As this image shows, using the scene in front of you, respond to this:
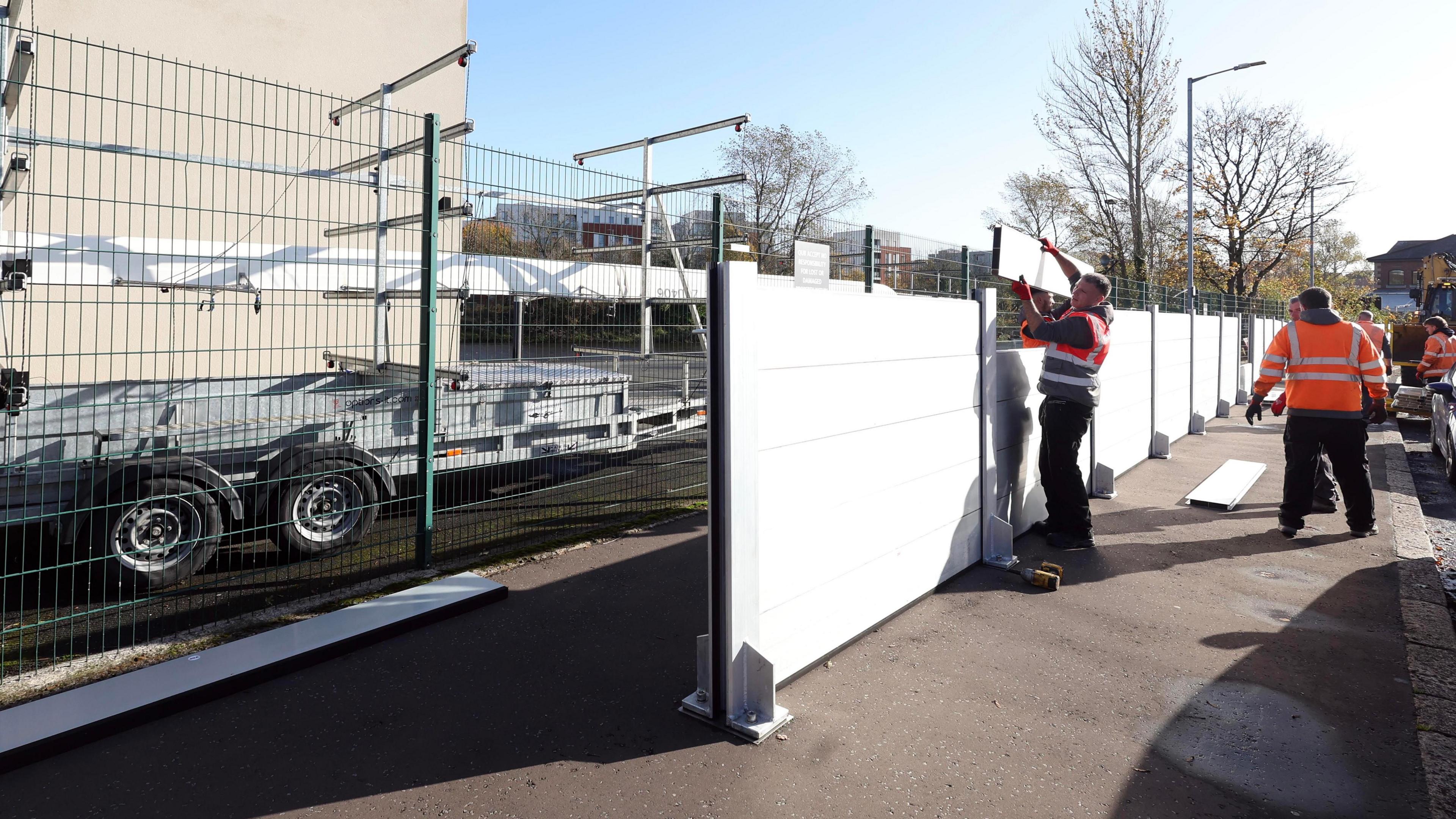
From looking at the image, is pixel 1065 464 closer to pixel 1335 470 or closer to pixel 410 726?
pixel 1335 470

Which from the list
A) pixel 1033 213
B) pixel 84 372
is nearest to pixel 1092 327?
pixel 84 372

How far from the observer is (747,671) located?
11.9ft

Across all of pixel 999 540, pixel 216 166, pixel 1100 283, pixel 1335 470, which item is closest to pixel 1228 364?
pixel 1335 470

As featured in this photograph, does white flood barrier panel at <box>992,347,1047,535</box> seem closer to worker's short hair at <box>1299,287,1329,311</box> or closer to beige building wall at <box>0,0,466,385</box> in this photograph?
worker's short hair at <box>1299,287,1329,311</box>

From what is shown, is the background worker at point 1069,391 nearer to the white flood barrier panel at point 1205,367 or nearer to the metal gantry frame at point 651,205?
the metal gantry frame at point 651,205

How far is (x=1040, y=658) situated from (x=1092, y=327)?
2848 millimetres

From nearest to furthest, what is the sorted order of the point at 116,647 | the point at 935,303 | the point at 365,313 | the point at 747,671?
1. the point at 747,671
2. the point at 116,647
3. the point at 935,303
4. the point at 365,313

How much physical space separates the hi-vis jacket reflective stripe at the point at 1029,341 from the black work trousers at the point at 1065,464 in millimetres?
517

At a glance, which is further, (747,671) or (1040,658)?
(1040,658)

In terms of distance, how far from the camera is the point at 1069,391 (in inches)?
247

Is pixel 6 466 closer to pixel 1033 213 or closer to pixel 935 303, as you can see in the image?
pixel 935 303

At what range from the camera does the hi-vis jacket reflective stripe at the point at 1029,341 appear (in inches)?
255

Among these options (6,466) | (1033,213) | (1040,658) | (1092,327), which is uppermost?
(1033,213)

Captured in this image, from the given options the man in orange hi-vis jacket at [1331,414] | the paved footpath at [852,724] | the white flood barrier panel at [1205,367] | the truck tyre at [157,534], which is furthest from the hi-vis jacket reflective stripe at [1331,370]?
the truck tyre at [157,534]
